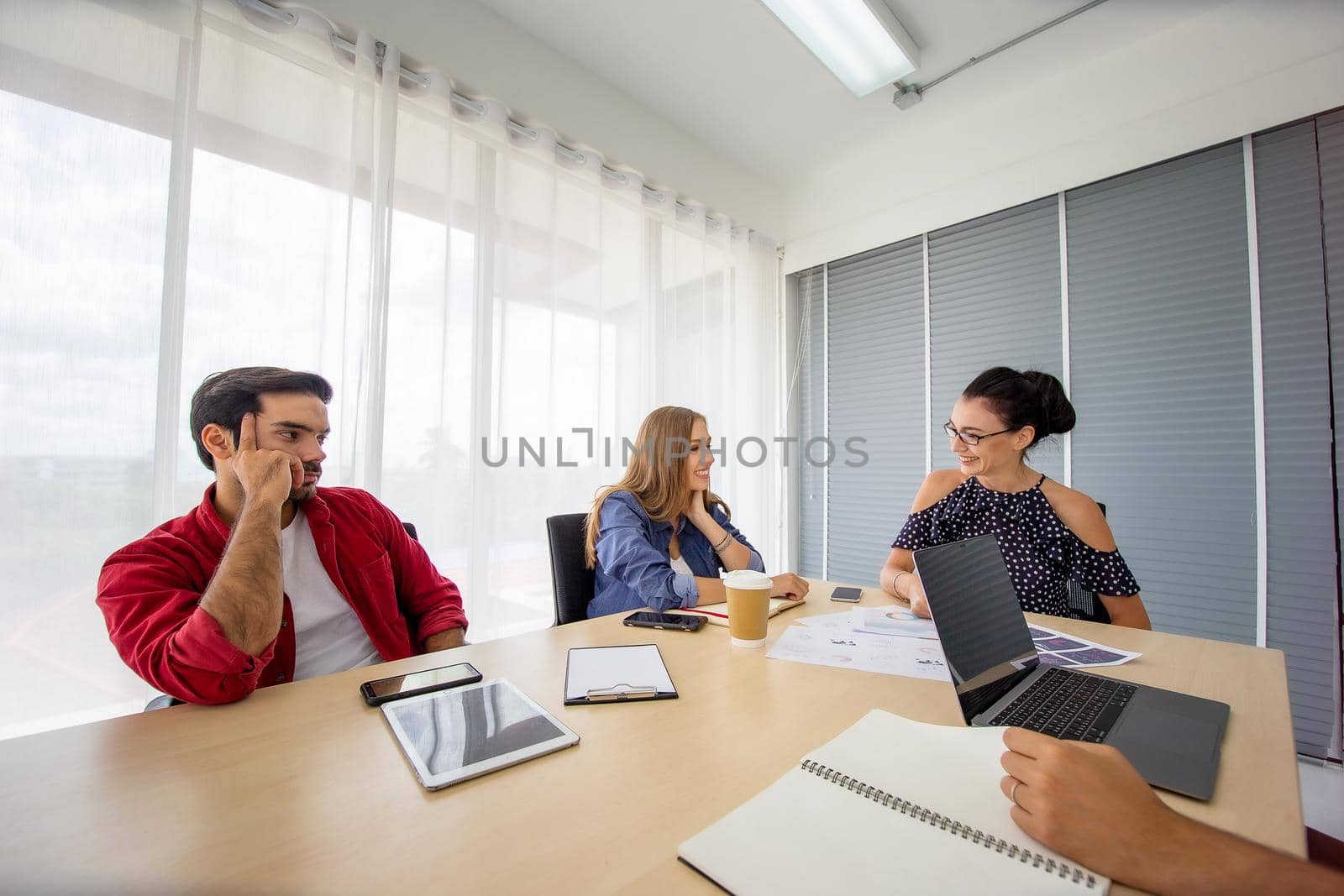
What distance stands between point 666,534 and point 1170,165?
258cm

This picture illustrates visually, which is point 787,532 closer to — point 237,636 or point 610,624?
point 610,624

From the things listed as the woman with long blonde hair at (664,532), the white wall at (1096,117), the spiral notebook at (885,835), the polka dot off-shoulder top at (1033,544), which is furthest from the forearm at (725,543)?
the white wall at (1096,117)

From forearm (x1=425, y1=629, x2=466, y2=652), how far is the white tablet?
564 mm

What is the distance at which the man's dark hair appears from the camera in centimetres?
117

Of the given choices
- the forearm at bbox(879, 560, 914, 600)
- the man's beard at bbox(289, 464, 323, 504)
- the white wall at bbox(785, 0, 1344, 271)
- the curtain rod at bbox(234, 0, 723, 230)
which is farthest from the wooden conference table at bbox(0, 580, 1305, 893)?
the white wall at bbox(785, 0, 1344, 271)

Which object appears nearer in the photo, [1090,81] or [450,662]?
[450,662]

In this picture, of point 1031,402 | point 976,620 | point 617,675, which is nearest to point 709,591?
point 617,675

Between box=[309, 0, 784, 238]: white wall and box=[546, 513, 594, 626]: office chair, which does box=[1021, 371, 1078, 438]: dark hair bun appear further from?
box=[309, 0, 784, 238]: white wall

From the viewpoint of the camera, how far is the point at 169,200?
1560 mm

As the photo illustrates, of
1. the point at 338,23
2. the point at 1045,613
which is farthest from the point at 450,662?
the point at 338,23

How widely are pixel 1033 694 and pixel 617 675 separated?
62 cm

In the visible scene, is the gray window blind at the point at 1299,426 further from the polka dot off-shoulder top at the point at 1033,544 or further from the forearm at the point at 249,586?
the forearm at the point at 249,586

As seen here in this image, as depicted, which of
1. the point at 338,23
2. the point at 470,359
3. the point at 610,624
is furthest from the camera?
the point at 470,359

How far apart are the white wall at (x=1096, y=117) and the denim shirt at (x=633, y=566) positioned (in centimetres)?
233
